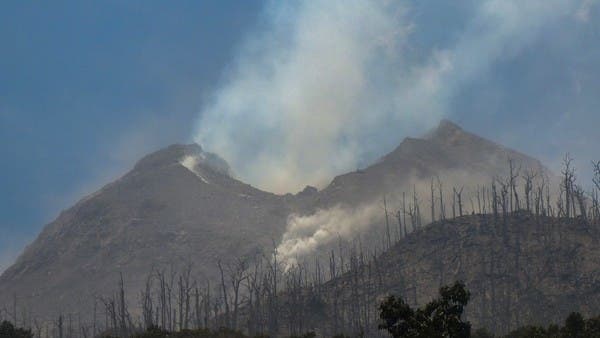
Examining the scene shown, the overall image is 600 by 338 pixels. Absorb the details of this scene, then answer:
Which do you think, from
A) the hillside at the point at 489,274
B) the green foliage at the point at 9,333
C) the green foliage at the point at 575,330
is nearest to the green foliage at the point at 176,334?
the green foliage at the point at 9,333

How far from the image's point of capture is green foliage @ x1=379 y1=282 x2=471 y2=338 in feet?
88.2

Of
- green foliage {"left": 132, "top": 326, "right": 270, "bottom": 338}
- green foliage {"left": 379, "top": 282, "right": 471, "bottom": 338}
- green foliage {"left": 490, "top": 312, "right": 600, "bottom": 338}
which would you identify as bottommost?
green foliage {"left": 490, "top": 312, "right": 600, "bottom": 338}

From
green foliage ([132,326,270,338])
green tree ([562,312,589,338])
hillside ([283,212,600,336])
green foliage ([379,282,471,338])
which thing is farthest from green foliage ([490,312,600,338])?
hillside ([283,212,600,336])

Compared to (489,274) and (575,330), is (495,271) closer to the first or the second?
(489,274)

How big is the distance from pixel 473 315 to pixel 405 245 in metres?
25.0

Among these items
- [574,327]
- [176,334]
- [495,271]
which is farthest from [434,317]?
[495,271]

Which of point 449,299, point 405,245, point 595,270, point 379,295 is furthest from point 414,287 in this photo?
point 449,299

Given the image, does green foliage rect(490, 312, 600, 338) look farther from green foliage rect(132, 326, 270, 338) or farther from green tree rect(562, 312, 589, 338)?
green foliage rect(132, 326, 270, 338)

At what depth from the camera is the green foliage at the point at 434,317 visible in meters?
26.9

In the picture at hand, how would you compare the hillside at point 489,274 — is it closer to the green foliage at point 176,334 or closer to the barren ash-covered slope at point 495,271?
the barren ash-covered slope at point 495,271

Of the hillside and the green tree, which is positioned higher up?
the hillside

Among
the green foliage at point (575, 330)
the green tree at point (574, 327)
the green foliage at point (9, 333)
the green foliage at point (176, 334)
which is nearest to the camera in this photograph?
the green foliage at point (575, 330)

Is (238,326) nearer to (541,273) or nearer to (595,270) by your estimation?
(541,273)

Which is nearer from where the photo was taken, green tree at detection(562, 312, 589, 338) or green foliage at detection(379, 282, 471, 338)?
green foliage at detection(379, 282, 471, 338)
